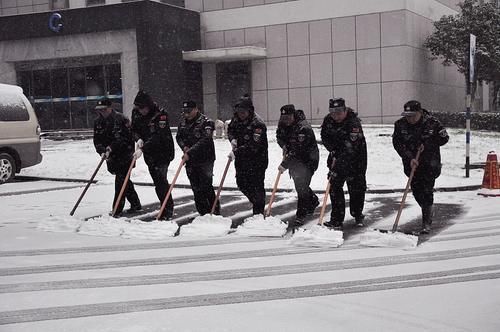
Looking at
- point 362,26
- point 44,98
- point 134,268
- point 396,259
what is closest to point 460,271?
point 396,259

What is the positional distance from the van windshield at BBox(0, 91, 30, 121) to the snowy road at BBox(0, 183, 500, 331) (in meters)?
6.35

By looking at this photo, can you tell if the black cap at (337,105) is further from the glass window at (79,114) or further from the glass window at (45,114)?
the glass window at (45,114)

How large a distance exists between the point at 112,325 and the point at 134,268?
1833 mm

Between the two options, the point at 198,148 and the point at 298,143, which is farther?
the point at 198,148

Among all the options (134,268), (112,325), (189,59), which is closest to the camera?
(112,325)

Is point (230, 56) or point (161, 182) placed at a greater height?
point (230, 56)

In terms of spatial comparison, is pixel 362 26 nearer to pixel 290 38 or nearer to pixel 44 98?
pixel 290 38

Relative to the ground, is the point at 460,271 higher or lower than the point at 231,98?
lower

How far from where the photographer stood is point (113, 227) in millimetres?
8086

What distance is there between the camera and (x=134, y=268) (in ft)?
20.2

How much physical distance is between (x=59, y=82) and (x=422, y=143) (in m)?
22.9

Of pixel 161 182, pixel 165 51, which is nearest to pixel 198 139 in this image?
pixel 161 182

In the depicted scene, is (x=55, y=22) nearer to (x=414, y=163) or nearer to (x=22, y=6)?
(x=22, y=6)

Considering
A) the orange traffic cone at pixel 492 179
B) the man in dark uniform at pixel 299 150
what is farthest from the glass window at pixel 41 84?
the orange traffic cone at pixel 492 179
